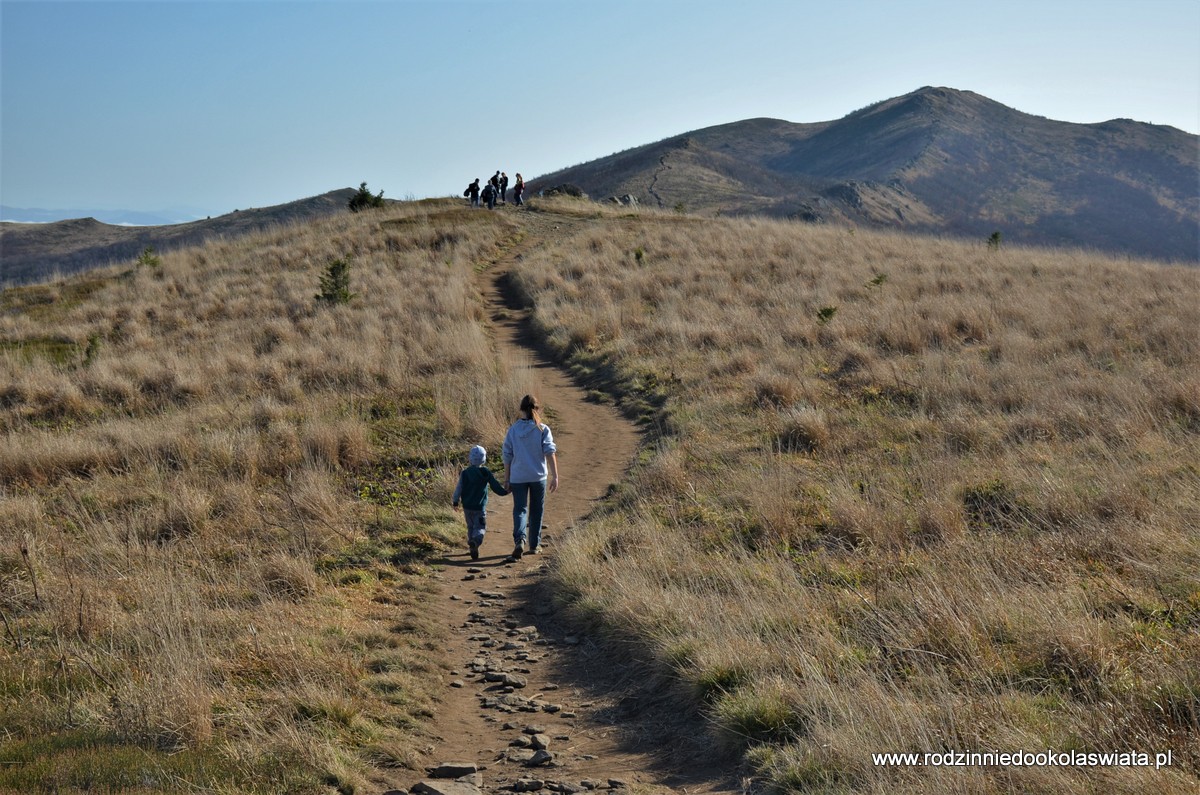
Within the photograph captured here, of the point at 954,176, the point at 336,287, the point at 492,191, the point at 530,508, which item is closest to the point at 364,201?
the point at 492,191

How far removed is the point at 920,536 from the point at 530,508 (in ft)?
13.7

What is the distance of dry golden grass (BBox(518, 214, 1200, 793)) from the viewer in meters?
3.98

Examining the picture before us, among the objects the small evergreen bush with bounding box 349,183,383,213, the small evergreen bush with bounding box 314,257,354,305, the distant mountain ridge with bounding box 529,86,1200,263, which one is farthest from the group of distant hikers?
the distant mountain ridge with bounding box 529,86,1200,263

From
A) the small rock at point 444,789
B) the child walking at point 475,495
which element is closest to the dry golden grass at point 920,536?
the child walking at point 475,495

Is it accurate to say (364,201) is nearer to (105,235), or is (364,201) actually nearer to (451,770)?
(451,770)

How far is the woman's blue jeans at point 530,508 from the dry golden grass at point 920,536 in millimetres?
697

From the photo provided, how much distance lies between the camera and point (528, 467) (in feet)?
29.8

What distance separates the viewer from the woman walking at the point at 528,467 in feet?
29.9

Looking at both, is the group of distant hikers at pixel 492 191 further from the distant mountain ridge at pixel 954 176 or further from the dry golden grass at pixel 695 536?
the distant mountain ridge at pixel 954 176

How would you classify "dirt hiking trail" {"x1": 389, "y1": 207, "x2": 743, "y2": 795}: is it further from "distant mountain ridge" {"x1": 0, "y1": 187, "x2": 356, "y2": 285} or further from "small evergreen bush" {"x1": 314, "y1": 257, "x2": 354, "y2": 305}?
"distant mountain ridge" {"x1": 0, "y1": 187, "x2": 356, "y2": 285}

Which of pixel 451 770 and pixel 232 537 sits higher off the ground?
pixel 232 537

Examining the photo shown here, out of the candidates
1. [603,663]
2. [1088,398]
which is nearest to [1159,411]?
[1088,398]

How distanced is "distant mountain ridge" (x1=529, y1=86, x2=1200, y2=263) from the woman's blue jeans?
6119 centimetres

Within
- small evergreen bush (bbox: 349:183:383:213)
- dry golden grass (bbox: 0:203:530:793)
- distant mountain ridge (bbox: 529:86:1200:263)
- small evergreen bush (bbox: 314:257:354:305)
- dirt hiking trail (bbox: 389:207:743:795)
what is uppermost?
distant mountain ridge (bbox: 529:86:1200:263)
